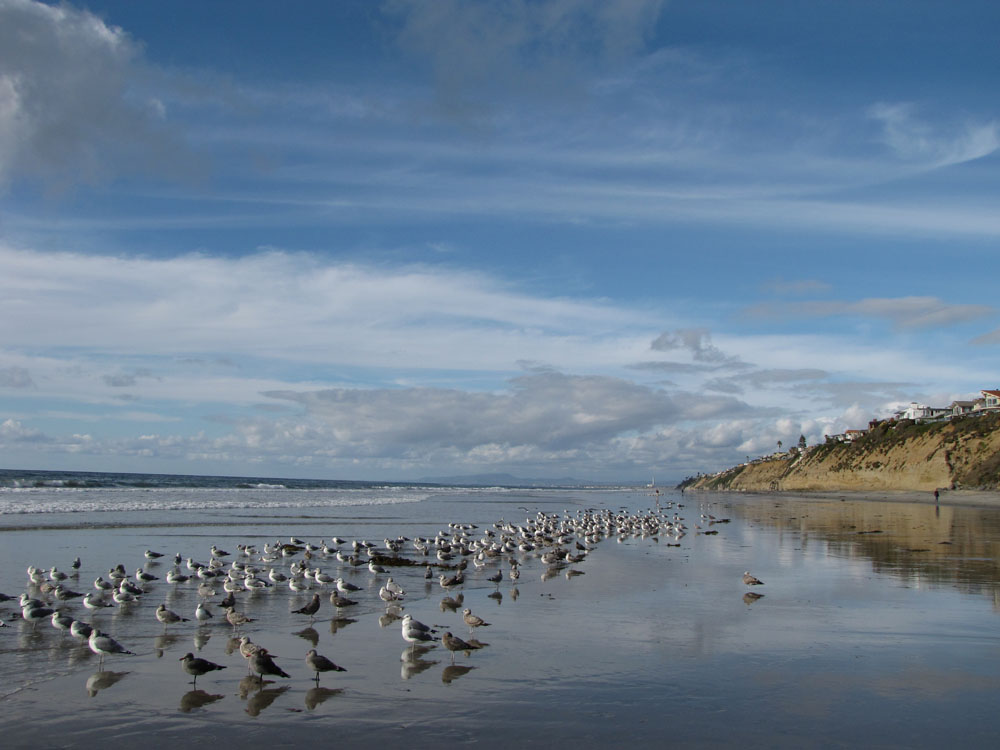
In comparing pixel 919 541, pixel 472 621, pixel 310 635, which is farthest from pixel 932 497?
pixel 310 635

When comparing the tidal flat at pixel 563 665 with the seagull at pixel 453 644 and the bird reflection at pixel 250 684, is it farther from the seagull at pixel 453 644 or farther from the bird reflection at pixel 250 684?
the seagull at pixel 453 644

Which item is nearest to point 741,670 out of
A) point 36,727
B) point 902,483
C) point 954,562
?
point 36,727

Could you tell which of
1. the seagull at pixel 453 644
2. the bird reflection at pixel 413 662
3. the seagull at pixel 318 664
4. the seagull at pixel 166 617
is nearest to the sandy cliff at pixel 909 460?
the seagull at pixel 453 644

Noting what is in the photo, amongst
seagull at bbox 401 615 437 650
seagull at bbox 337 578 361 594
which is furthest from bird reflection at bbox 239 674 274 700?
seagull at bbox 337 578 361 594

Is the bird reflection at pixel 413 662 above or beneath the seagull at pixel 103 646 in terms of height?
beneath

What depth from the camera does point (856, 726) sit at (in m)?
8.41

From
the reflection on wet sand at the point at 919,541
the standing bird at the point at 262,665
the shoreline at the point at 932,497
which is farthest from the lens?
the shoreline at the point at 932,497

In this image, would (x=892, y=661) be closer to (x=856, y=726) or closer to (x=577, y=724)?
(x=856, y=726)

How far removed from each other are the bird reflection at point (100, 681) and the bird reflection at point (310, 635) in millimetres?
2889

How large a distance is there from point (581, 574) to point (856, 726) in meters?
13.1

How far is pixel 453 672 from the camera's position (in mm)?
10719

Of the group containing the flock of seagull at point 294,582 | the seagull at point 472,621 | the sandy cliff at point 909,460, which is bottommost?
the flock of seagull at point 294,582

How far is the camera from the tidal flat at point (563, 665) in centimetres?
838

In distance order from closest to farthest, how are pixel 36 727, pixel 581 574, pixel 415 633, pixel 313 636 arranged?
pixel 36 727
pixel 415 633
pixel 313 636
pixel 581 574
